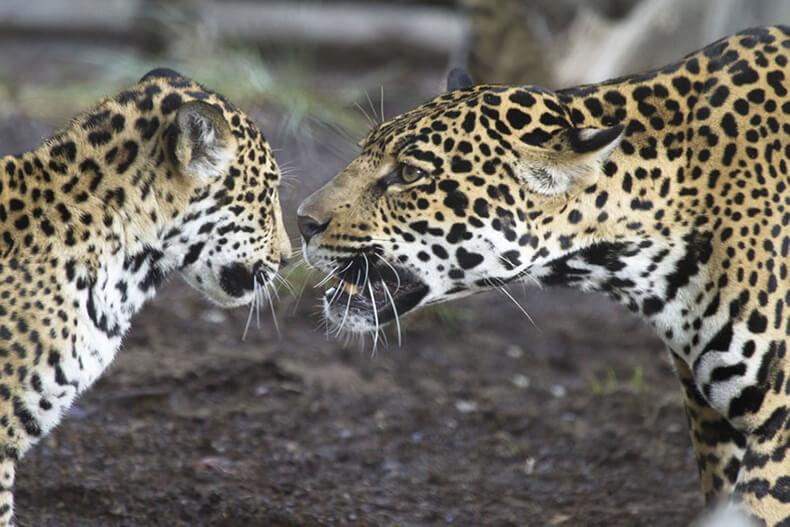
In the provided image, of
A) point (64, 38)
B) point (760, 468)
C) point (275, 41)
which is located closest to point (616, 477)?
point (760, 468)

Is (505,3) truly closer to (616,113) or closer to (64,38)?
(616,113)

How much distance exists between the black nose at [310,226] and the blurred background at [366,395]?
102cm

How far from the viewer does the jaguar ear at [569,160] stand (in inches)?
182

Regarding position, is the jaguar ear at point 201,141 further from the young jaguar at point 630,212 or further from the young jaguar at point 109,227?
the young jaguar at point 630,212

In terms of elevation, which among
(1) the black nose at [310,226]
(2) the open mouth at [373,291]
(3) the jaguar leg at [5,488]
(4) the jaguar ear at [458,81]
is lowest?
(3) the jaguar leg at [5,488]

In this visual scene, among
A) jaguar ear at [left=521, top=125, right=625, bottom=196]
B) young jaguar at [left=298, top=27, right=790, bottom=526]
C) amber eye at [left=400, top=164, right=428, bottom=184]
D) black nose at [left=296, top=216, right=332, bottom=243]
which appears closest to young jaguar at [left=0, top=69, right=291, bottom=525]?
black nose at [left=296, top=216, right=332, bottom=243]

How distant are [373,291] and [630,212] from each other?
1265 mm

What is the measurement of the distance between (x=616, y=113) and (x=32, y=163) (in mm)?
2703

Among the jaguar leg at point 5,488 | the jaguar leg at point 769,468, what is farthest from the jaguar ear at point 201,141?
the jaguar leg at point 769,468

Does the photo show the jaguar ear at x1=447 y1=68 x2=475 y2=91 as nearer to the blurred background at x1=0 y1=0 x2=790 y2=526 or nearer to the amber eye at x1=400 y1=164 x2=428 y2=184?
the blurred background at x1=0 y1=0 x2=790 y2=526

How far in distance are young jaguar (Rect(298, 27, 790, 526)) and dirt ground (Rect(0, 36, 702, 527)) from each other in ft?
4.02

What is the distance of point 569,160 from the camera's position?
186 inches

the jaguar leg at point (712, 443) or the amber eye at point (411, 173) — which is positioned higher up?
the amber eye at point (411, 173)

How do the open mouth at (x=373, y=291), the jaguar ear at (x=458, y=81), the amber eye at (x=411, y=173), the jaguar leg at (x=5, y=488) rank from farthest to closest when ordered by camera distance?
the jaguar ear at (x=458, y=81) < the open mouth at (x=373, y=291) < the amber eye at (x=411, y=173) < the jaguar leg at (x=5, y=488)
